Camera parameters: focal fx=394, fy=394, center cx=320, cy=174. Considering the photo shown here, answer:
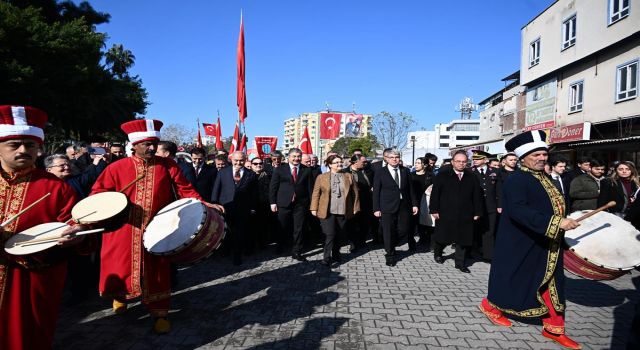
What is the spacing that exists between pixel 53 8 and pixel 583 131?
100 ft

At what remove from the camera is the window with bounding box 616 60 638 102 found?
16.3 meters

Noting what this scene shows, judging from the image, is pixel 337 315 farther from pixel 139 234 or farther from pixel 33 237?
pixel 33 237

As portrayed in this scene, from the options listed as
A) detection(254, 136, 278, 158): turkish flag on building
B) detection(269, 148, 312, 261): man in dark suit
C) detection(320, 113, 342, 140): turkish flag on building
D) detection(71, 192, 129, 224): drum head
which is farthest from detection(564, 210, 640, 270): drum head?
detection(320, 113, 342, 140): turkish flag on building

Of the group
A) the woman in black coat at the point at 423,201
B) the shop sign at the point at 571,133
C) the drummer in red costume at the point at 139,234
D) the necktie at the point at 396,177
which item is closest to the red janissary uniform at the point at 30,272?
the drummer in red costume at the point at 139,234

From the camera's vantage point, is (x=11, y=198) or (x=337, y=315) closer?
(x=11, y=198)

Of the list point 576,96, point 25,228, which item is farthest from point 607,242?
point 576,96

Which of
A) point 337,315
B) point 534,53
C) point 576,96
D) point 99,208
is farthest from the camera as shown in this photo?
point 534,53

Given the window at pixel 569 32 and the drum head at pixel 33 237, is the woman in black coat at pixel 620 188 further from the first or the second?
the window at pixel 569 32

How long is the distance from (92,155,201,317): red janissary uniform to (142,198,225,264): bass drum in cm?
26

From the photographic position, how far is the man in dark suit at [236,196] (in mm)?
7184

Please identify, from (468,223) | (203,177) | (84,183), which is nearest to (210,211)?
(84,183)

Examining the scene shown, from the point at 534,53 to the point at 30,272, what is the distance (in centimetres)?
2810

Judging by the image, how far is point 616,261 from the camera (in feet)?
12.7

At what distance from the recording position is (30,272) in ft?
8.66
